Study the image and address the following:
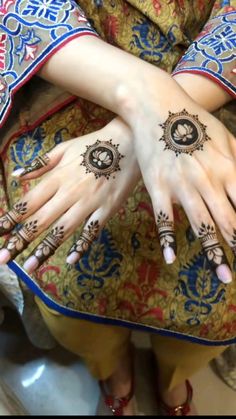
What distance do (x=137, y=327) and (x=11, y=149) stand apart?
0.33 meters

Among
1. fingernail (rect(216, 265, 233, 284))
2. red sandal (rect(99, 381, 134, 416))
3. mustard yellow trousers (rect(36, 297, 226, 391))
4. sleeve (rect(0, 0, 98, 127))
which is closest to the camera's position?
fingernail (rect(216, 265, 233, 284))

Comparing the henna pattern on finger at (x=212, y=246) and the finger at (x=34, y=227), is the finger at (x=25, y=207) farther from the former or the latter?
the henna pattern on finger at (x=212, y=246)

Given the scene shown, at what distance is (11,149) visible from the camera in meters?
0.76

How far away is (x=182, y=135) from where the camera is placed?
583 mm

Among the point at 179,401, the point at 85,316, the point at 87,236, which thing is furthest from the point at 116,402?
the point at 87,236

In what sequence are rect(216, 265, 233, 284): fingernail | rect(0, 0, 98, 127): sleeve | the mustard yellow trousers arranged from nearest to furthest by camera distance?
1. rect(216, 265, 233, 284): fingernail
2. rect(0, 0, 98, 127): sleeve
3. the mustard yellow trousers

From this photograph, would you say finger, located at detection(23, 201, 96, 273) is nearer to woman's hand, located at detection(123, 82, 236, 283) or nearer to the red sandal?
woman's hand, located at detection(123, 82, 236, 283)

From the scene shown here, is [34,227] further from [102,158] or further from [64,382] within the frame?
[64,382]

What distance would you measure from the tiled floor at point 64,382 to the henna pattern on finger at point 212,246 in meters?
0.66

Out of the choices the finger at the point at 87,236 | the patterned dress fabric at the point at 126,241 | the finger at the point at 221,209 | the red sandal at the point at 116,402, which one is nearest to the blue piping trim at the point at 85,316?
the patterned dress fabric at the point at 126,241

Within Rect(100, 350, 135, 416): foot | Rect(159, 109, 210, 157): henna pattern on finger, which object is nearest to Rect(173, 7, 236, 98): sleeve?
Rect(159, 109, 210, 157): henna pattern on finger

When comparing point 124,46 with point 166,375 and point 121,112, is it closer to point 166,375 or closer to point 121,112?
point 121,112

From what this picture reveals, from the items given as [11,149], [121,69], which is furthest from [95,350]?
[121,69]

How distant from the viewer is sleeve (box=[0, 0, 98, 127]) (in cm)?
67
